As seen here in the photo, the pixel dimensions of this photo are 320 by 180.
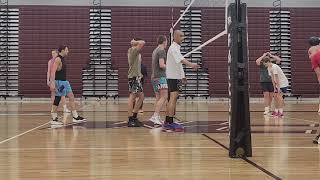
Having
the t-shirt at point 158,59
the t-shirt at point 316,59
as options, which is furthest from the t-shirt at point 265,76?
the t-shirt at point 316,59

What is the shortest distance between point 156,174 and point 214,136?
139 inches

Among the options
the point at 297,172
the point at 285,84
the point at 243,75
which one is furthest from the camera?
the point at 285,84

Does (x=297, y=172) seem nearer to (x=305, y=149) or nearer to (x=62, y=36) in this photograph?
(x=305, y=149)

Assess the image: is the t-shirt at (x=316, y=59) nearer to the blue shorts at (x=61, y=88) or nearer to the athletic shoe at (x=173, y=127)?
the athletic shoe at (x=173, y=127)

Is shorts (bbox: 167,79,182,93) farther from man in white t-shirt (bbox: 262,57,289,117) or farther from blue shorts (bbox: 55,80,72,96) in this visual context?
man in white t-shirt (bbox: 262,57,289,117)

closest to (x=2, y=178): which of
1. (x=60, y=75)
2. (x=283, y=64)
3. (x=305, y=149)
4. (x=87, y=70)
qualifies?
(x=305, y=149)

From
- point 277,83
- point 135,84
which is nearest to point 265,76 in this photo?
point 277,83

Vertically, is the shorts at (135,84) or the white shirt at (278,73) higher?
the white shirt at (278,73)

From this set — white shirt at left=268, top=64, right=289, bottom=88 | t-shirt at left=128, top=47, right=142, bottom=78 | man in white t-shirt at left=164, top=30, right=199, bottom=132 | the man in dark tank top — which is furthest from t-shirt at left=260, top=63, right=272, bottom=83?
the man in dark tank top

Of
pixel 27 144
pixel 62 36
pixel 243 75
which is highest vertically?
pixel 62 36

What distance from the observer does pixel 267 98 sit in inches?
569

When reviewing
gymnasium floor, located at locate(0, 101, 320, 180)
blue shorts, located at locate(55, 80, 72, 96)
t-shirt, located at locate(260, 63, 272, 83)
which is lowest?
gymnasium floor, located at locate(0, 101, 320, 180)

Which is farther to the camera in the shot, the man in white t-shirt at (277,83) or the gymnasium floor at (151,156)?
the man in white t-shirt at (277,83)

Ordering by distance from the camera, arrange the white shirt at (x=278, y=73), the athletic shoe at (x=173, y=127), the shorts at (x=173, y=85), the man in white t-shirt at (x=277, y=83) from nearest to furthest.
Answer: the athletic shoe at (x=173, y=127), the shorts at (x=173, y=85), the man in white t-shirt at (x=277, y=83), the white shirt at (x=278, y=73)
